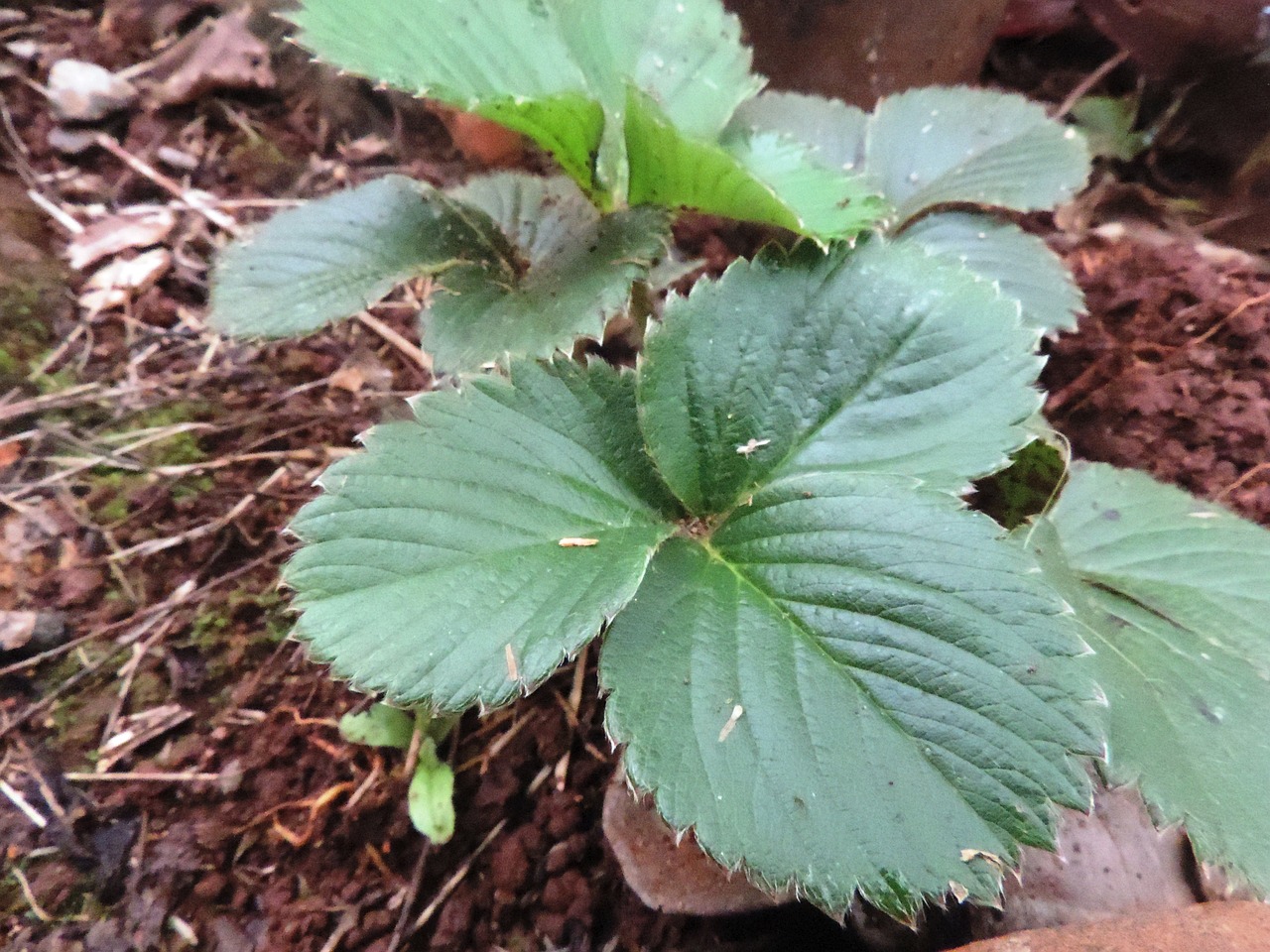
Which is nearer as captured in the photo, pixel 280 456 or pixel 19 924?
pixel 19 924

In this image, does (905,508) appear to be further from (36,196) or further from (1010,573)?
→ (36,196)

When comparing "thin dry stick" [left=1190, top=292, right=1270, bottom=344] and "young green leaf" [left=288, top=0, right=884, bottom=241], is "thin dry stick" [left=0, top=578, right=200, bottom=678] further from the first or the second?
"thin dry stick" [left=1190, top=292, right=1270, bottom=344]

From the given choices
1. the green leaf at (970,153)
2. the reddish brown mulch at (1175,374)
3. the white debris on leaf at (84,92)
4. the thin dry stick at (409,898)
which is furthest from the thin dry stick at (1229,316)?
the white debris on leaf at (84,92)

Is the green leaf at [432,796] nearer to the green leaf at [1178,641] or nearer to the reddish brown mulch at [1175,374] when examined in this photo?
the green leaf at [1178,641]

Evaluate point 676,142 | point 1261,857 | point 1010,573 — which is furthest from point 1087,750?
point 676,142

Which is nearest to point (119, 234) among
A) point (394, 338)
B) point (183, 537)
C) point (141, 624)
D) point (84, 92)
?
point (84, 92)
